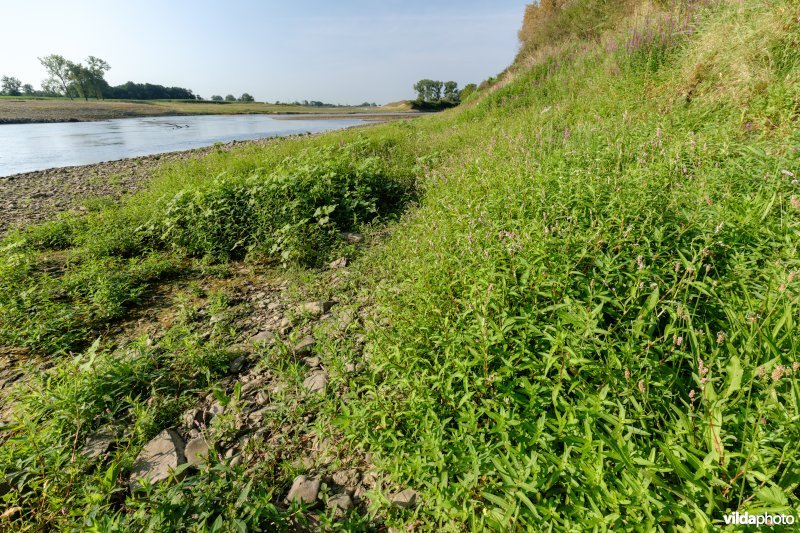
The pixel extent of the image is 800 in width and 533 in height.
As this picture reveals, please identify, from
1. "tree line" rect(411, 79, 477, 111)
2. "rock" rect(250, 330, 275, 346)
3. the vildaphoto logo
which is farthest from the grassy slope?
"tree line" rect(411, 79, 477, 111)

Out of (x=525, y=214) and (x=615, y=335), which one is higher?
(x=525, y=214)

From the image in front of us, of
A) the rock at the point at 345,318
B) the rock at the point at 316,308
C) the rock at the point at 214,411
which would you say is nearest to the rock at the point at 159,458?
the rock at the point at 214,411

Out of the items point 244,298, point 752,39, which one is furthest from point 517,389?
point 752,39

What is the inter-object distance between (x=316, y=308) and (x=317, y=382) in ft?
4.19

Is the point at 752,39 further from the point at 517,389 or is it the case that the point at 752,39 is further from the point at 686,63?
the point at 517,389

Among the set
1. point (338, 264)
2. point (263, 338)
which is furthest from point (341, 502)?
point (338, 264)

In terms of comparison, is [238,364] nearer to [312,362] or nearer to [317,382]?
[312,362]

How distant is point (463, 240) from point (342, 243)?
8.78 feet

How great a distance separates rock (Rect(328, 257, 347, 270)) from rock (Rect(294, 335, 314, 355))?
164cm

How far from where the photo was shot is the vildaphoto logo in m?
1.31

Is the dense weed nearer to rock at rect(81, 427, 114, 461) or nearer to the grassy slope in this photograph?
the grassy slope

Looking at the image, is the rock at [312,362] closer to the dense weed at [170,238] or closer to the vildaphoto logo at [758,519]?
the dense weed at [170,238]

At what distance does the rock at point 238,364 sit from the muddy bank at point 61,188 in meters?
7.51

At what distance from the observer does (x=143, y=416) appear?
8.99ft
